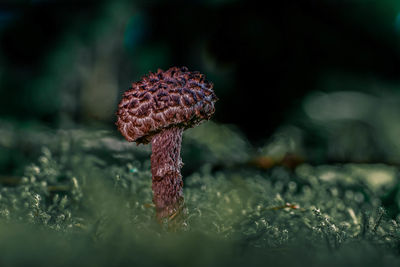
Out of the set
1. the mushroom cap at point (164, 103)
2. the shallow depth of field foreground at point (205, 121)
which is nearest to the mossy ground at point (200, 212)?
the shallow depth of field foreground at point (205, 121)

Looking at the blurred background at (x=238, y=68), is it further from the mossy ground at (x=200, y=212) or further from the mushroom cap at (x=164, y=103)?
A: the mushroom cap at (x=164, y=103)

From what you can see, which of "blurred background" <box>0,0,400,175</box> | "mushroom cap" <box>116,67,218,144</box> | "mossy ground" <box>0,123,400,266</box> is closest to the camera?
"mossy ground" <box>0,123,400,266</box>

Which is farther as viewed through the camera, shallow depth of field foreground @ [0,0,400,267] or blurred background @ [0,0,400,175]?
blurred background @ [0,0,400,175]

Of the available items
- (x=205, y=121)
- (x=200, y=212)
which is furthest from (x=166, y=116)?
(x=200, y=212)

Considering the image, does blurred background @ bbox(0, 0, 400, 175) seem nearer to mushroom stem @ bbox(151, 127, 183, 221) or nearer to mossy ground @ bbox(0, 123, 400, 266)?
mossy ground @ bbox(0, 123, 400, 266)

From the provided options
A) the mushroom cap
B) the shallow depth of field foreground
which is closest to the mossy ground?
the shallow depth of field foreground

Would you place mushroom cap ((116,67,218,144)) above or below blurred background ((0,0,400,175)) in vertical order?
below

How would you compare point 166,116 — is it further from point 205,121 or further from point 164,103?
point 205,121
